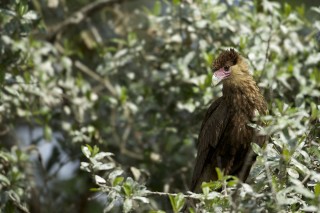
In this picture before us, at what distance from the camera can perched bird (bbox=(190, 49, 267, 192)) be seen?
19.8 ft

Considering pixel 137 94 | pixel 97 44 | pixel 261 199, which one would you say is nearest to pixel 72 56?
pixel 97 44

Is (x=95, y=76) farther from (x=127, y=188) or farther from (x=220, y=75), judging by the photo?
(x=127, y=188)

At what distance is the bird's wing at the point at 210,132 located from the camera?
6051 mm

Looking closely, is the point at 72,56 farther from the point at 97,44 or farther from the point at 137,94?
the point at 137,94

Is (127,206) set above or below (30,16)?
below

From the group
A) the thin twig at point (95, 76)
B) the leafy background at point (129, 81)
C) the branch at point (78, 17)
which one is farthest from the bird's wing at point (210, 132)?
the branch at point (78, 17)

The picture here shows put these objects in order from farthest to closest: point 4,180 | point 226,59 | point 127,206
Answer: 1. point 226,59
2. point 4,180
3. point 127,206

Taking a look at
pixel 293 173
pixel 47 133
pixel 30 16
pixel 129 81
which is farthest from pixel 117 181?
pixel 129 81

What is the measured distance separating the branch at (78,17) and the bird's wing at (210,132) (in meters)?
2.45

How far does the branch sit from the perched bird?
7.52 ft

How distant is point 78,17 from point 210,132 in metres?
2.64

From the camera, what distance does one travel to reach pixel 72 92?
749cm

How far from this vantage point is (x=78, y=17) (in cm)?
809

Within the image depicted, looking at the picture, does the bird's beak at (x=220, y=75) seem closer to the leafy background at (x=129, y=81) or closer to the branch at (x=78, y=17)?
the leafy background at (x=129, y=81)
